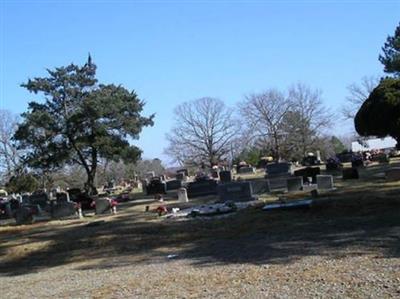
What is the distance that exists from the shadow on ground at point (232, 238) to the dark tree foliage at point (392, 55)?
27690 millimetres

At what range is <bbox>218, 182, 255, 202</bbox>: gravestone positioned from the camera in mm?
21125

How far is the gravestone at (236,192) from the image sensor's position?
832 inches

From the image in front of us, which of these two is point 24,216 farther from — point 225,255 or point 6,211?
point 225,255

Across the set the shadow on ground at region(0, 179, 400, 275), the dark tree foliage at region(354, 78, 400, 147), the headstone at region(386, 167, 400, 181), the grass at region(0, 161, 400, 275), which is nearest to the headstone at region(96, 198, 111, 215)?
the grass at region(0, 161, 400, 275)

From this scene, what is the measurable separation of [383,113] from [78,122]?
2135 cm

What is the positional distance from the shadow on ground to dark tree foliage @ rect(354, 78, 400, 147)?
10823mm

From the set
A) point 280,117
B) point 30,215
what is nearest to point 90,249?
point 30,215

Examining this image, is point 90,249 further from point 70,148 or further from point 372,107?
point 70,148

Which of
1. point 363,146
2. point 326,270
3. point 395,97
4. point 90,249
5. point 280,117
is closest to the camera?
point 326,270

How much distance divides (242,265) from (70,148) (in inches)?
1307

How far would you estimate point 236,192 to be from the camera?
2120 cm

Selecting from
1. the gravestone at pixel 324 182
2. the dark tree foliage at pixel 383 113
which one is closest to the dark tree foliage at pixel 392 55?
the dark tree foliage at pixel 383 113

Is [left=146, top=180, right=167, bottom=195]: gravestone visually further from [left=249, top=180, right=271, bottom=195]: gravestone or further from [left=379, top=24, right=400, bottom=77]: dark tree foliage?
[left=379, top=24, right=400, bottom=77]: dark tree foliage

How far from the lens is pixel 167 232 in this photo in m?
15.4
